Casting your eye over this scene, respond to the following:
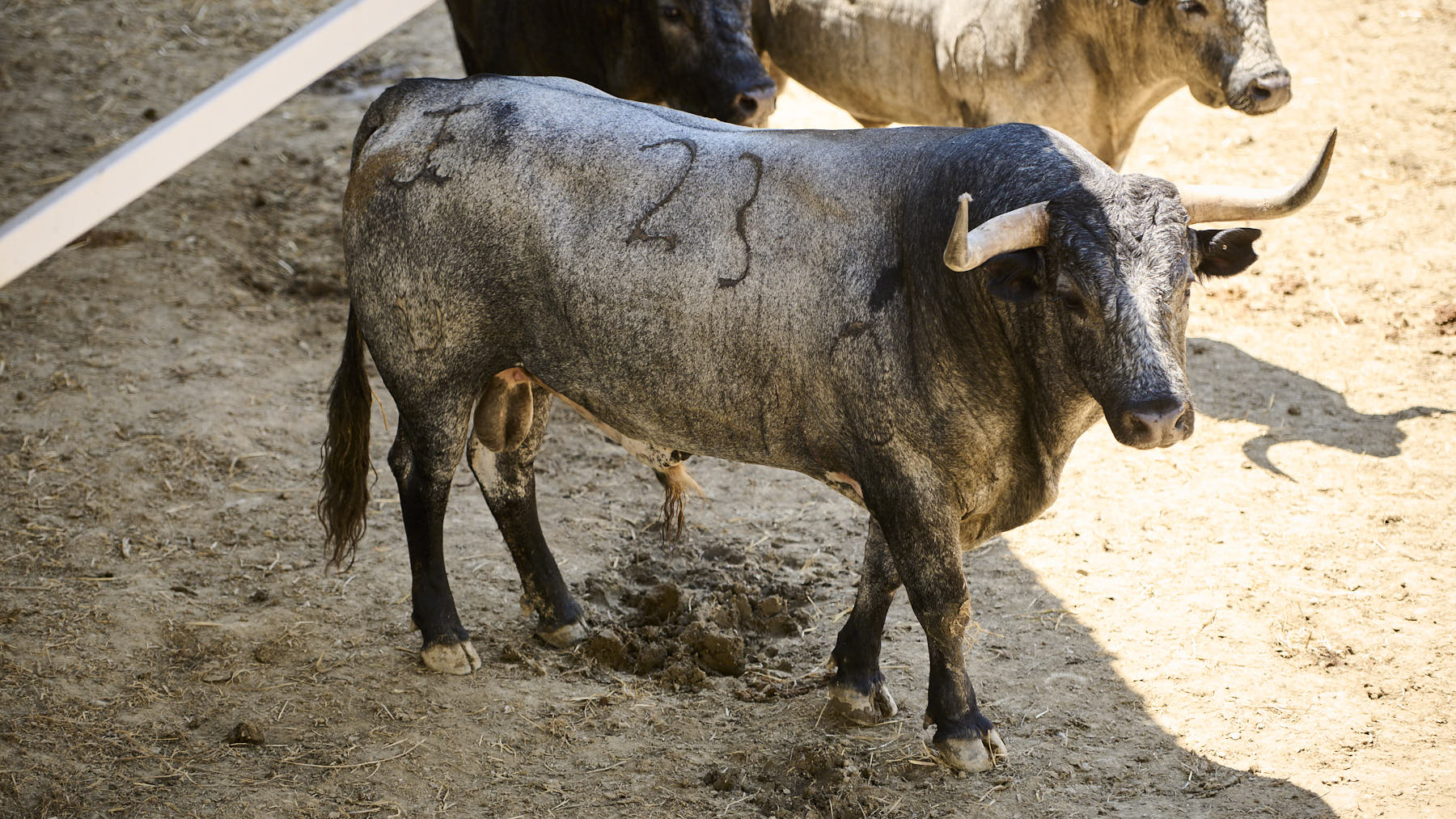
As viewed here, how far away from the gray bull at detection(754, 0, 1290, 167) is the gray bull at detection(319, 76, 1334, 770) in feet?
8.05

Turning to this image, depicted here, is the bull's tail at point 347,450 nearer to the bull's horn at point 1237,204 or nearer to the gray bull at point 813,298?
the gray bull at point 813,298

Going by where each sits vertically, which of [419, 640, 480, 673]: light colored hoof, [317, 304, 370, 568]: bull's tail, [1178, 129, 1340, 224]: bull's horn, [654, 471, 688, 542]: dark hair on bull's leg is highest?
[1178, 129, 1340, 224]: bull's horn

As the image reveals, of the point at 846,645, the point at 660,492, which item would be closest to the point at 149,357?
the point at 660,492

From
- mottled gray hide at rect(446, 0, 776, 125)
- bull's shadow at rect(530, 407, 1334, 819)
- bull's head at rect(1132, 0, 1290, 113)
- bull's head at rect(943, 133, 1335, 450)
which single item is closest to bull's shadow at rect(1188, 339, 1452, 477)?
bull's head at rect(1132, 0, 1290, 113)

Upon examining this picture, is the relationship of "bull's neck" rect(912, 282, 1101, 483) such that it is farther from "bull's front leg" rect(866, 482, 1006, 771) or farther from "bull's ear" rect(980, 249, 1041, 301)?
"bull's front leg" rect(866, 482, 1006, 771)

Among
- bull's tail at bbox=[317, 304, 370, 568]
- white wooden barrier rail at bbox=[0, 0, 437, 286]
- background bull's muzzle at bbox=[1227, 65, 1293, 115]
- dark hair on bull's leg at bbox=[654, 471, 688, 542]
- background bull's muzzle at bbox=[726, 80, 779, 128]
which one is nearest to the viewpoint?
bull's tail at bbox=[317, 304, 370, 568]

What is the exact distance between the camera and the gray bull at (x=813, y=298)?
3186 mm

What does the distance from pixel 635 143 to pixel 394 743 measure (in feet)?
6.65

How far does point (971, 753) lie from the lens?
151 inches

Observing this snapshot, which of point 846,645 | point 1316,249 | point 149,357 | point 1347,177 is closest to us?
point 846,645

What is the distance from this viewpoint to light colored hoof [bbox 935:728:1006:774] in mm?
3834

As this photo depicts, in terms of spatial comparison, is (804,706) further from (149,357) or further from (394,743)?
(149,357)

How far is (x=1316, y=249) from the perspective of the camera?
284 inches

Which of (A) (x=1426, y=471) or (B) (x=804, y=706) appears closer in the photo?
(B) (x=804, y=706)
